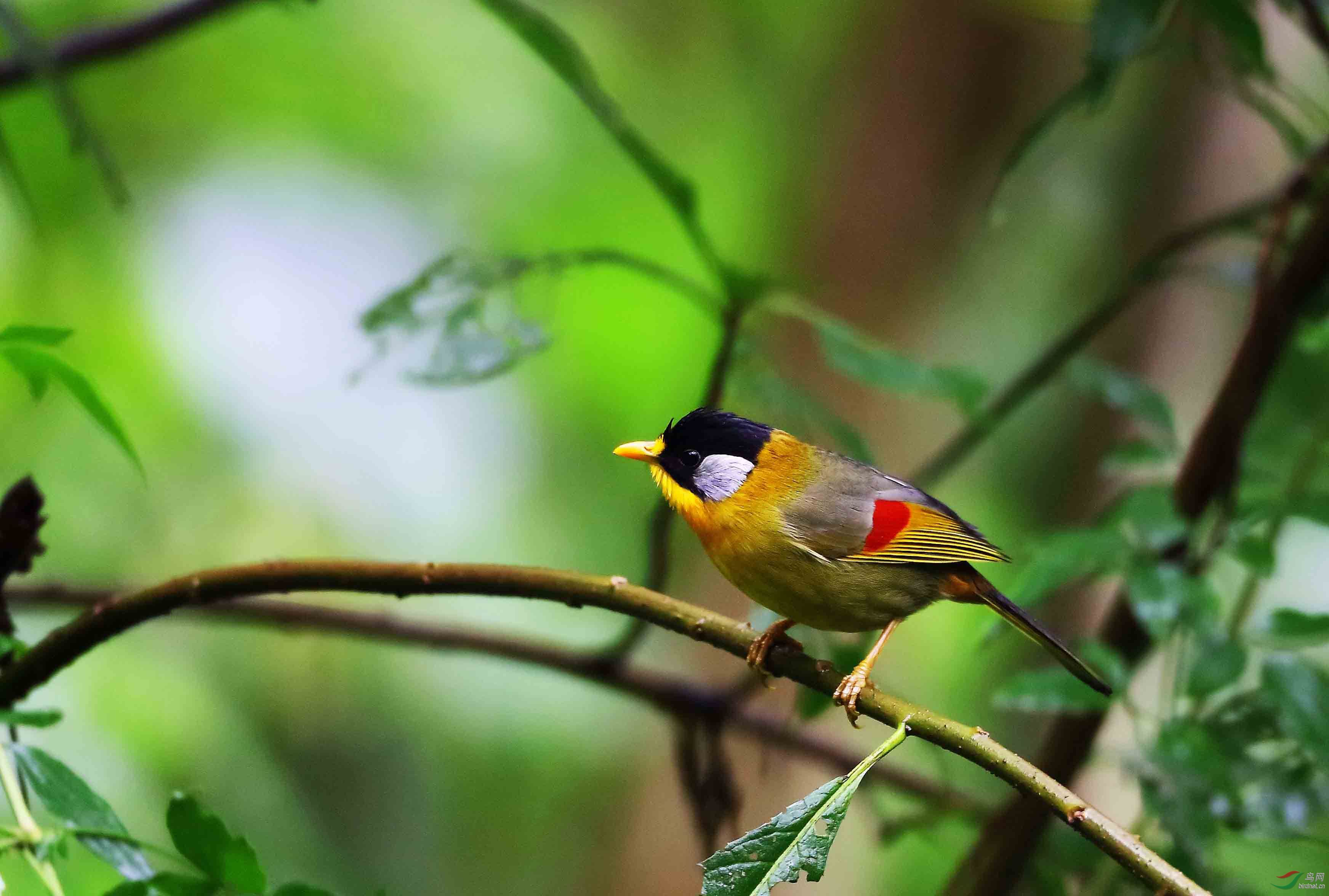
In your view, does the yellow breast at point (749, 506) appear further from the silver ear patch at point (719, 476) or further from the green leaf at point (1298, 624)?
the green leaf at point (1298, 624)

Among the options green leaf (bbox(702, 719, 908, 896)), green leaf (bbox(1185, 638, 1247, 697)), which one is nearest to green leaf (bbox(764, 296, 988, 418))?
green leaf (bbox(1185, 638, 1247, 697))

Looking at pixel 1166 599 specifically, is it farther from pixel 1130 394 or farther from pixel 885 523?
pixel 1130 394

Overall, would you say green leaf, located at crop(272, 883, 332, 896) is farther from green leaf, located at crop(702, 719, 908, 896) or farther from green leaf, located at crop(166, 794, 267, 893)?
green leaf, located at crop(702, 719, 908, 896)

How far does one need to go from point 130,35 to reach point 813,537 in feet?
7.30

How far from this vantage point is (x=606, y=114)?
2146 mm

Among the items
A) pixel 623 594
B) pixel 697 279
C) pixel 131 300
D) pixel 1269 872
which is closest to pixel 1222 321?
pixel 697 279

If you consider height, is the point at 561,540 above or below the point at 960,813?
below

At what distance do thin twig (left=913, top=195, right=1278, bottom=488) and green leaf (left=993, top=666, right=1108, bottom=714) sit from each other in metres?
0.70

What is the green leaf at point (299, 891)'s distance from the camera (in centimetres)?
130

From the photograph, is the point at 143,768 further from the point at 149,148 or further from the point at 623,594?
the point at 149,148

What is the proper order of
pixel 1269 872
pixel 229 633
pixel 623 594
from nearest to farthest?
pixel 623 594, pixel 1269 872, pixel 229 633

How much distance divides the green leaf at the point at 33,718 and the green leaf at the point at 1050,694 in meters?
1.56

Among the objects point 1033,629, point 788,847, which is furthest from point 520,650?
point 788,847

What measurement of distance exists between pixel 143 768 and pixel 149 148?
3052mm
